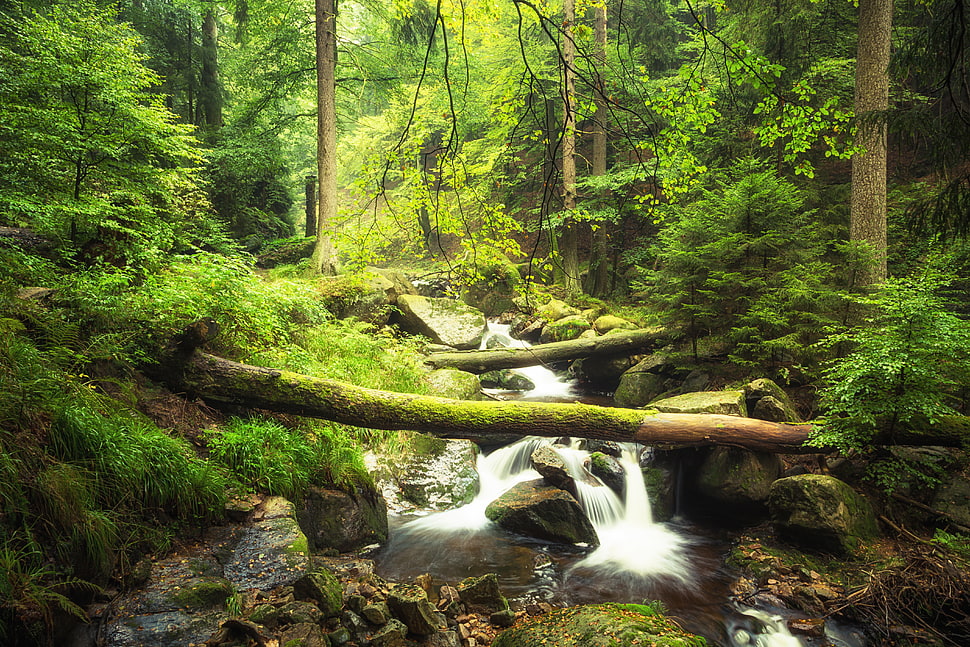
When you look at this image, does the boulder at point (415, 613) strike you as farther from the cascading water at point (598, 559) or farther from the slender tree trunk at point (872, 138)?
the slender tree trunk at point (872, 138)

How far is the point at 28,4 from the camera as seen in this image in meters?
9.73

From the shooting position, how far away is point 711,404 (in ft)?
22.1

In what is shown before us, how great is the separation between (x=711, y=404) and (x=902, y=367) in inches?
89.6

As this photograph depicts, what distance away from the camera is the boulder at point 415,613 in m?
3.66

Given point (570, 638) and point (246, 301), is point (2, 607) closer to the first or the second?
point (570, 638)

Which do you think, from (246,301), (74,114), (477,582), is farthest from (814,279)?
(74,114)

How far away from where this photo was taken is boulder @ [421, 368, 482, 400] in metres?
8.80

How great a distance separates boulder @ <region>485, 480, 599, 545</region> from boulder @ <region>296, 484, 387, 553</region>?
173 centimetres

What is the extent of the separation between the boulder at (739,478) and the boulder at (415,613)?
4486 mm

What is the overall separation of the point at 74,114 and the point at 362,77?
33.4ft

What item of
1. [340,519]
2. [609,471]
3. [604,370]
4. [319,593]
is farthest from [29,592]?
[604,370]

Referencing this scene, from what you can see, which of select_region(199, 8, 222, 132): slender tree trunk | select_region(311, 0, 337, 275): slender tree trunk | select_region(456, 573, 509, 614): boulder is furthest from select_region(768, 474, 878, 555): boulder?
select_region(199, 8, 222, 132): slender tree trunk

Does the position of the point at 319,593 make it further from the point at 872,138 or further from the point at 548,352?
the point at 872,138

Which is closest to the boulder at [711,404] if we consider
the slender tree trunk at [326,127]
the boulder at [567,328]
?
the boulder at [567,328]
